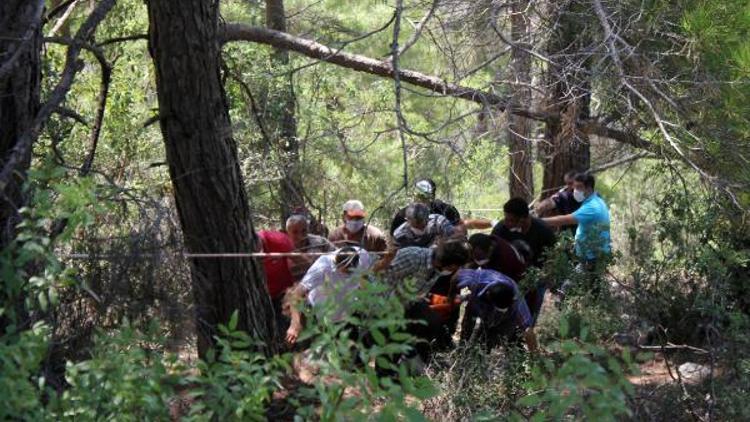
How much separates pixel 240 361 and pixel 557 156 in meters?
8.37

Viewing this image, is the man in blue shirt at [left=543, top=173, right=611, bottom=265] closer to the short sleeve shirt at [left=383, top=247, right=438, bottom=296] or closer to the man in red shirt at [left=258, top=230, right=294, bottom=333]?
the short sleeve shirt at [left=383, top=247, right=438, bottom=296]

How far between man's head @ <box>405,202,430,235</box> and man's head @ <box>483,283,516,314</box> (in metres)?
0.75

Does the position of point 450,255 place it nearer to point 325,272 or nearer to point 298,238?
point 325,272

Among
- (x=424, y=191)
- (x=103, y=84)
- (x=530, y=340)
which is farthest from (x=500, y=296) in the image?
(x=103, y=84)

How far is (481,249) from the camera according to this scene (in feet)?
27.1

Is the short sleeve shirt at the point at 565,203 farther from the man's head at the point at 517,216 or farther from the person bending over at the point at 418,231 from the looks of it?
the person bending over at the point at 418,231

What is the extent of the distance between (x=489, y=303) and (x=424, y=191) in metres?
1.11

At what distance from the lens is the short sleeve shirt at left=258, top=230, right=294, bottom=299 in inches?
335

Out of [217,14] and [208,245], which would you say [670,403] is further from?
[217,14]

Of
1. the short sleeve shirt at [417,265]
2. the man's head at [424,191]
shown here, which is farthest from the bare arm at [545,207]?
the short sleeve shirt at [417,265]

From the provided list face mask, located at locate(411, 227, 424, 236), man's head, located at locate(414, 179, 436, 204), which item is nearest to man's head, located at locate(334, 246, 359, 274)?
face mask, located at locate(411, 227, 424, 236)

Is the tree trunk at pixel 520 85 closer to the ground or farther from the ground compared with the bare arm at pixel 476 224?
farther from the ground

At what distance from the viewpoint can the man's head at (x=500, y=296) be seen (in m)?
7.96

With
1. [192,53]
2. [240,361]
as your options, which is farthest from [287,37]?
[240,361]
